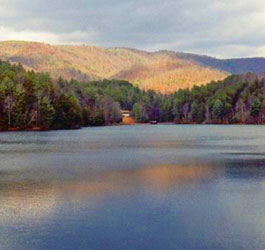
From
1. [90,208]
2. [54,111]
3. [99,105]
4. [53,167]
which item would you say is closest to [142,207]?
[90,208]

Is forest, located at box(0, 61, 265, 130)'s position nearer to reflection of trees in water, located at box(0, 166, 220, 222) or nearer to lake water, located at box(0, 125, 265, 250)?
lake water, located at box(0, 125, 265, 250)

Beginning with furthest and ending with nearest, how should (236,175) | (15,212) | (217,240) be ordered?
(236,175)
(15,212)
(217,240)

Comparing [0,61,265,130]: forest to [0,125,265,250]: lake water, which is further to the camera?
[0,61,265,130]: forest

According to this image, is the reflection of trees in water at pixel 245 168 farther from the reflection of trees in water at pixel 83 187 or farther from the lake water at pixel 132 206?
the reflection of trees in water at pixel 83 187

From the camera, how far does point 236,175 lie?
3416 centimetres

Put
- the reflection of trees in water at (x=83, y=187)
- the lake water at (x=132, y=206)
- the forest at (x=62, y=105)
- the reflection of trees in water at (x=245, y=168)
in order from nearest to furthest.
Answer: the lake water at (x=132, y=206) < the reflection of trees in water at (x=83, y=187) < the reflection of trees in water at (x=245, y=168) < the forest at (x=62, y=105)

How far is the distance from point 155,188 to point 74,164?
14925 mm

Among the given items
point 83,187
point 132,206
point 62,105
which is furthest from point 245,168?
point 62,105

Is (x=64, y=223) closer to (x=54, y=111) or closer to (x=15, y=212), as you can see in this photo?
(x=15, y=212)

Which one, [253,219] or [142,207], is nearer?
[253,219]

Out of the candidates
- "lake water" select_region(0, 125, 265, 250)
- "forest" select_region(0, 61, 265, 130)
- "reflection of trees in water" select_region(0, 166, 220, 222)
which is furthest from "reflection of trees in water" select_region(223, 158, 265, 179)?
"forest" select_region(0, 61, 265, 130)

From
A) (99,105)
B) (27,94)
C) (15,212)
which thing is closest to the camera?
(15,212)

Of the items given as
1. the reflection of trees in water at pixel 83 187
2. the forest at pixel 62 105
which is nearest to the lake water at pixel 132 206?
the reflection of trees in water at pixel 83 187

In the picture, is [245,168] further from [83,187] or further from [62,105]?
[62,105]
